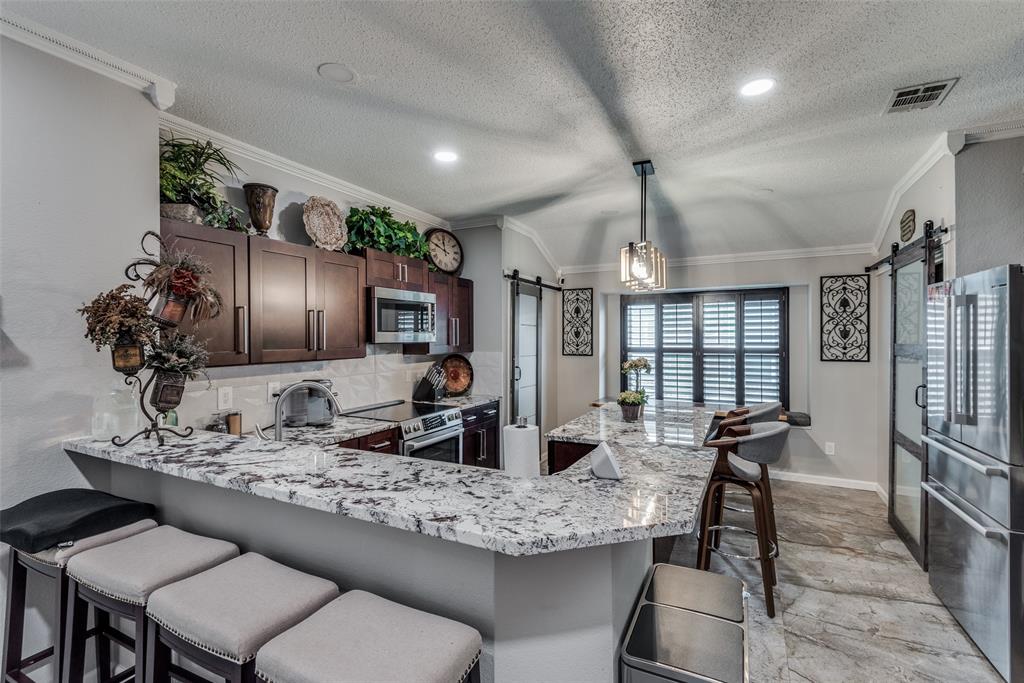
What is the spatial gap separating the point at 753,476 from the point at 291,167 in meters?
3.44

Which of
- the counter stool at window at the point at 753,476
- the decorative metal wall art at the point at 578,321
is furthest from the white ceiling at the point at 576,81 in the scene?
the decorative metal wall art at the point at 578,321

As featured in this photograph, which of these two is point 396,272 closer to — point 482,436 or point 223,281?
point 223,281

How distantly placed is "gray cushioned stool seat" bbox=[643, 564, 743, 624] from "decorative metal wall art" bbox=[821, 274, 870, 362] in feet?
13.1

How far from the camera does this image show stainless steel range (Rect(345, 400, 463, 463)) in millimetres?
3111

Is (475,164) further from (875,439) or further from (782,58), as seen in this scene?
(875,439)

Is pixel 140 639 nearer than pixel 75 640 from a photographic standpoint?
Yes

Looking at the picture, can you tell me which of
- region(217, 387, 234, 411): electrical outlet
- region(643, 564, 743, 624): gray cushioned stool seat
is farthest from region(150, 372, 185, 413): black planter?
region(643, 564, 743, 624): gray cushioned stool seat

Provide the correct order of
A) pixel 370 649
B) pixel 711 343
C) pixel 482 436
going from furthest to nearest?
pixel 711 343, pixel 482 436, pixel 370 649

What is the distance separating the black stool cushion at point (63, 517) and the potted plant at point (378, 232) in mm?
2086

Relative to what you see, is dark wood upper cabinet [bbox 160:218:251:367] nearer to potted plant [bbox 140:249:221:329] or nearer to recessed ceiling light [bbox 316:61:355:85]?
potted plant [bbox 140:249:221:329]

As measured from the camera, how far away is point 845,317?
4.56 meters

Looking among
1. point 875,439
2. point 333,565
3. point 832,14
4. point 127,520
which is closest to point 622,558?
point 333,565

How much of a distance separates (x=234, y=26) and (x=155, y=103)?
2.28 feet

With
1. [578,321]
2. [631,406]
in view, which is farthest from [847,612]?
[578,321]
